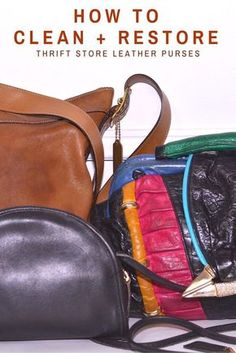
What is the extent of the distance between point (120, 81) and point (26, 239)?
0.38 metres

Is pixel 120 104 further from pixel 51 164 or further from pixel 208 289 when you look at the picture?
pixel 208 289

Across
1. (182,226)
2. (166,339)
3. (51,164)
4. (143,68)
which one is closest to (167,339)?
(166,339)

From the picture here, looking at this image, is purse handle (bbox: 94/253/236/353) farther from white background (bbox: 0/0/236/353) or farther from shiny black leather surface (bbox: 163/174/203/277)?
white background (bbox: 0/0/236/353)

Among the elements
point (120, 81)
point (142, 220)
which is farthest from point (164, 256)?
point (120, 81)

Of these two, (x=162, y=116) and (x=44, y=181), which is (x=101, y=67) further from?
(x=44, y=181)

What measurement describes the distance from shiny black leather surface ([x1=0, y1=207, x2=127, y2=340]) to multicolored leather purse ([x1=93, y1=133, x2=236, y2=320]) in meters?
0.06

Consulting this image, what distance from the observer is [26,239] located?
64cm

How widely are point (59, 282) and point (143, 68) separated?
415mm

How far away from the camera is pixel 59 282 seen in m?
0.63

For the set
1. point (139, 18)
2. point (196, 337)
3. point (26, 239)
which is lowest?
point (196, 337)

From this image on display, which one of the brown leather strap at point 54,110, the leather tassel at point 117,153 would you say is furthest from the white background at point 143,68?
the brown leather strap at point 54,110

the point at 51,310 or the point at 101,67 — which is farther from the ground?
the point at 101,67

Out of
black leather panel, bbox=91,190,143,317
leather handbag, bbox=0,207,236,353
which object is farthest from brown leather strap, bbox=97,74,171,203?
leather handbag, bbox=0,207,236,353

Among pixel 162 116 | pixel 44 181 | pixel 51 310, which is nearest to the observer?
pixel 51 310
